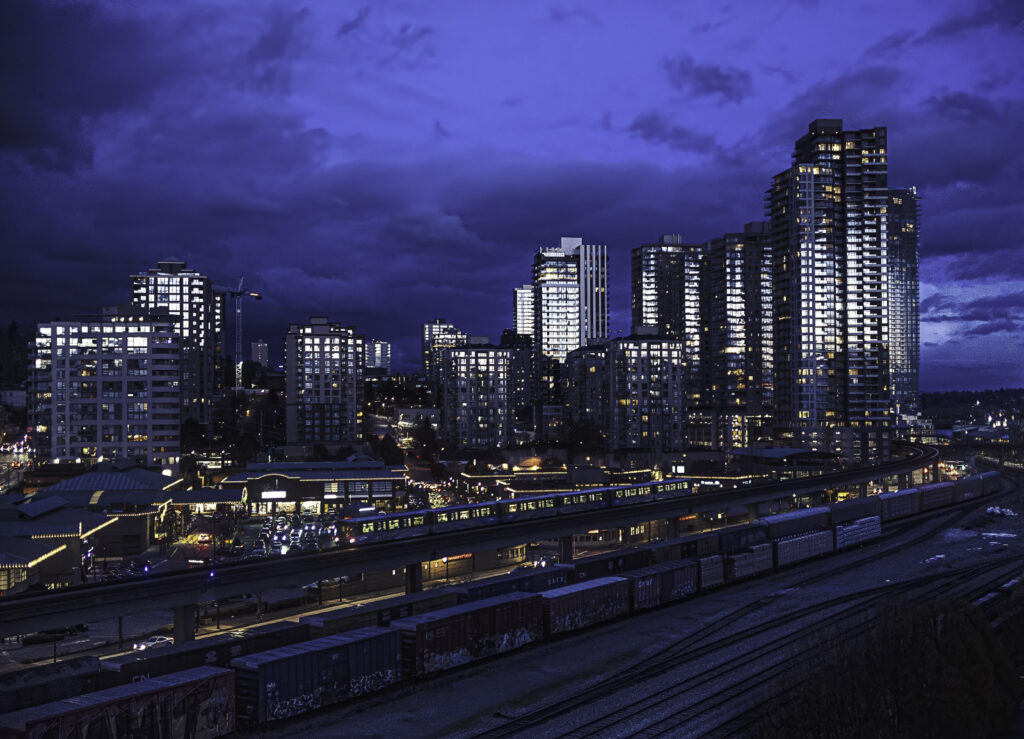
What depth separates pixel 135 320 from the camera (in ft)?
458

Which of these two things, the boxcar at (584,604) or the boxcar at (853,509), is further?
the boxcar at (853,509)

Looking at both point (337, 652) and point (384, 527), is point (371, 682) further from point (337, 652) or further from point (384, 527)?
point (384, 527)

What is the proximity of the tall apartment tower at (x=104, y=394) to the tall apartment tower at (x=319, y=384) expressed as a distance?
164 feet

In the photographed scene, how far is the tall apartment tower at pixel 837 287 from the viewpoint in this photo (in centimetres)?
16275

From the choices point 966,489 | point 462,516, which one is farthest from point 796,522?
point 966,489

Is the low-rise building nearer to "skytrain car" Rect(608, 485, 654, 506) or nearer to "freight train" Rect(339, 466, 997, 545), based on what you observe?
"skytrain car" Rect(608, 485, 654, 506)

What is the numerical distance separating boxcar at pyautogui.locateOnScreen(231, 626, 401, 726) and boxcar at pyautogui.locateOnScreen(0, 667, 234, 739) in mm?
788

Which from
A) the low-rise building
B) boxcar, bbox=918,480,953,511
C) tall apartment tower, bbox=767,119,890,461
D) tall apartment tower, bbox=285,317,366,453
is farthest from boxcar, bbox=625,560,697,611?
tall apartment tower, bbox=285,317,366,453

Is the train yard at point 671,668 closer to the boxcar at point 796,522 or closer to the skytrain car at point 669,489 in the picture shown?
the boxcar at point 796,522

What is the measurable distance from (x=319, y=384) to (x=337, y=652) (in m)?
160

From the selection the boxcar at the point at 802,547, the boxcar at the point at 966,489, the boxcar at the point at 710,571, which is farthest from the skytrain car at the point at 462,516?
the boxcar at the point at 966,489

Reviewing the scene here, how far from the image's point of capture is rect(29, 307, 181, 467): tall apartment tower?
133750 mm

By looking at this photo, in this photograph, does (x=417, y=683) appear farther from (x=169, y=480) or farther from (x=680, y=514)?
(x=169, y=480)

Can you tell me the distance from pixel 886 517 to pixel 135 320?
115182 mm
